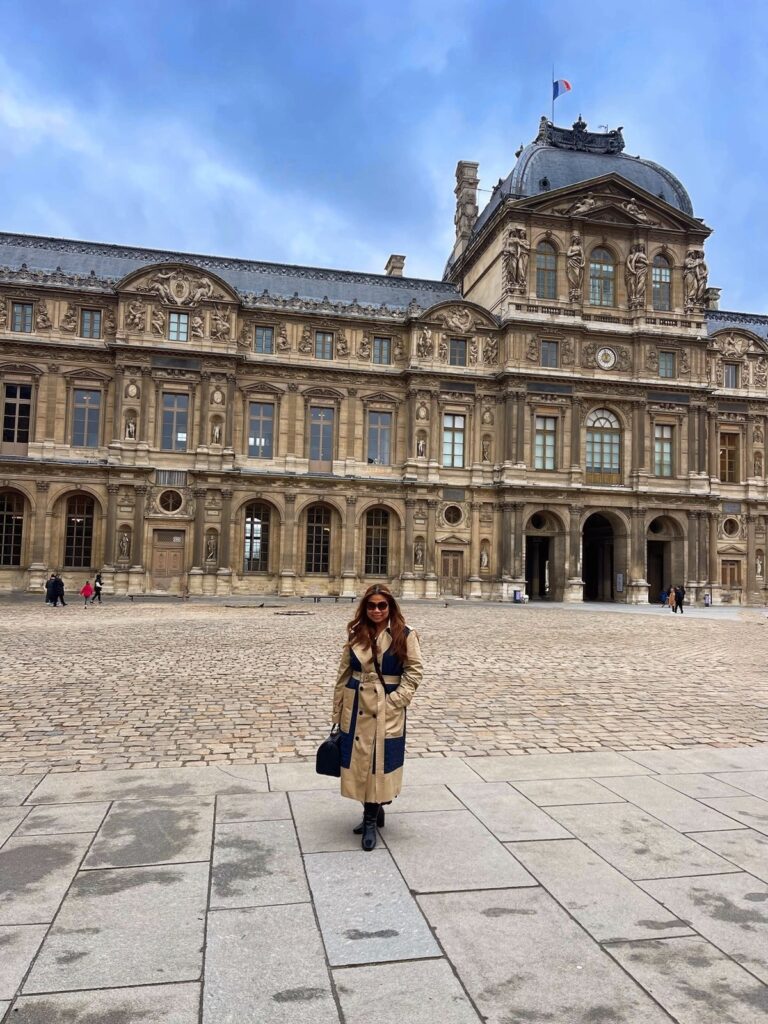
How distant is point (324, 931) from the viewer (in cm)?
395

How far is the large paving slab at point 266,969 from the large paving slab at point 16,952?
0.83m

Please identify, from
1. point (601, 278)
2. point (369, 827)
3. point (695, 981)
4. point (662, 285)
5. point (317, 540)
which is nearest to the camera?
point (695, 981)

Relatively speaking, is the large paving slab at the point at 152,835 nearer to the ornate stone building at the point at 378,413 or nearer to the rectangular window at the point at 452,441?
the ornate stone building at the point at 378,413

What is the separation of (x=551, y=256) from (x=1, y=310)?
2941 centimetres

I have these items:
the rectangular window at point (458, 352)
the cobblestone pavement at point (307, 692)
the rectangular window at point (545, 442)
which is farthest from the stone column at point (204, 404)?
the cobblestone pavement at point (307, 692)

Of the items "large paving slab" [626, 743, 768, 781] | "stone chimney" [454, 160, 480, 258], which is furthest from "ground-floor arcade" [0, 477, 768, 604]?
"large paving slab" [626, 743, 768, 781]

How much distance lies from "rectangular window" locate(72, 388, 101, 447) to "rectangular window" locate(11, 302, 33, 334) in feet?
12.8

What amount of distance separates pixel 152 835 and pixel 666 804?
4.00m

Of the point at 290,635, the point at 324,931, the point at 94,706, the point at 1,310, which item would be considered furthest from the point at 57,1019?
the point at 1,310

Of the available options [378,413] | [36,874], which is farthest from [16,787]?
[378,413]

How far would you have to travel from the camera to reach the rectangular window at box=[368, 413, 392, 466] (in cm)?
4247

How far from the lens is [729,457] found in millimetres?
47844

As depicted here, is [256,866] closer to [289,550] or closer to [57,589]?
[57,589]

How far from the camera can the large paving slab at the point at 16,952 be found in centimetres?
341
